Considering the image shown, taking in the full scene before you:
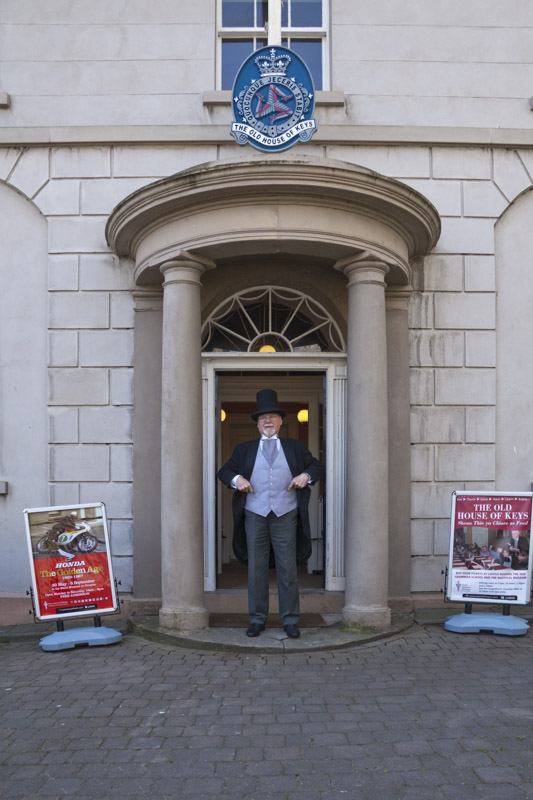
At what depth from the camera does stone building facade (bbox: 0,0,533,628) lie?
25.4ft

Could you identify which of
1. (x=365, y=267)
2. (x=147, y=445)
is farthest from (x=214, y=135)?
(x=147, y=445)

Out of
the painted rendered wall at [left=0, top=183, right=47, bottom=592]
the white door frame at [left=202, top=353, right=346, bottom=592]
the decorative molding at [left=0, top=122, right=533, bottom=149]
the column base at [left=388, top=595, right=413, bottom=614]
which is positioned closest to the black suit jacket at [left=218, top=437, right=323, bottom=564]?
the white door frame at [left=202, top=353, right=346, bottom=592]

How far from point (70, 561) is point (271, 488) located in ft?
6.25

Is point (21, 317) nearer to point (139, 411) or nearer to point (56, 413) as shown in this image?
point (56, 413)

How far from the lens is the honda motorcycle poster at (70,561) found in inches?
267

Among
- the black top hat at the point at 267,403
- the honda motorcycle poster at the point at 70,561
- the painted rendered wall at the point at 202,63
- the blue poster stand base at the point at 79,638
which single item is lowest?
the blue poster stand base at the point at 79,638

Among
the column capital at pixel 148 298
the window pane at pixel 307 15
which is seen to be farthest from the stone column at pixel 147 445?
the window pane at pixel 307 15

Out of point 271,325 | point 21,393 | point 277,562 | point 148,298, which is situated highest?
point 148,298

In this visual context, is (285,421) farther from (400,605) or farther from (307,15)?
(307,15)

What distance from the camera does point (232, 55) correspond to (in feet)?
27.1

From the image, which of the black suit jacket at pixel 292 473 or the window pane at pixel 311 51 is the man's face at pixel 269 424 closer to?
the black suit jacket at pixel 292 473

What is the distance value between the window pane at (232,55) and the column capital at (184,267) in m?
2.36

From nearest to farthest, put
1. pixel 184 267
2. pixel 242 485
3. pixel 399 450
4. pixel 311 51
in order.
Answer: pixel 242 485
pixel 184 267
pixel 399 450
pixel 311 51

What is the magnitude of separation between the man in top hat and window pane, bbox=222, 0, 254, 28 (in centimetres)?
419
